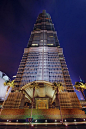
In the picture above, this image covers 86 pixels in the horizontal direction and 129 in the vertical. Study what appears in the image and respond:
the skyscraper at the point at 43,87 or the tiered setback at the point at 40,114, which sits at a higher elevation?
the skyscraper at the point at 43,87

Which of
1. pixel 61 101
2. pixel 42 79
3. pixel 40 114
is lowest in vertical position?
pixel 40 114

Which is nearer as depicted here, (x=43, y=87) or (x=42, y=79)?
(x=43, y=87)

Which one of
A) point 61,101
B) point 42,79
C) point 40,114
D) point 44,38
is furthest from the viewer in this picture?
point 44,38

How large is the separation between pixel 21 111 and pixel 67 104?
2024 centimetres

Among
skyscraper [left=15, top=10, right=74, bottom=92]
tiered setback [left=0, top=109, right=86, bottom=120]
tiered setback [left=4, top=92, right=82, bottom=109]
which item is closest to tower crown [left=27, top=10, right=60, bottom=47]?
skyscraper [left=15, top=10, right=74, bottom=92]

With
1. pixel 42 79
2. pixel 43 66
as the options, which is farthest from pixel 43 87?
pixel 43 66

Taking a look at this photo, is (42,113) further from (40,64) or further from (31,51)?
(31,51)

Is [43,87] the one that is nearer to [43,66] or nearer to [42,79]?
[42,79]

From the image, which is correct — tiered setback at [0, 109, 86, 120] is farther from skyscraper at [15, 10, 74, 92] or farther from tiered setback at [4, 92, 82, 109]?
skyscraper at [15, 10, 74, 92]

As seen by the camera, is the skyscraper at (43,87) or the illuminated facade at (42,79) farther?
the illuminated facade at (42,79)

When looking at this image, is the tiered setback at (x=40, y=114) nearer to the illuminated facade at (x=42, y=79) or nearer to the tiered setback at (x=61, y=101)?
the illuminated facade at (x=42, y=79)

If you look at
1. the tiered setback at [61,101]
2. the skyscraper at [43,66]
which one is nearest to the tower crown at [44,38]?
the skyscraper at [43,66]

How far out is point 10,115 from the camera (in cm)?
2506

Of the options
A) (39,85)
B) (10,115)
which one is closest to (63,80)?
(39,85)
